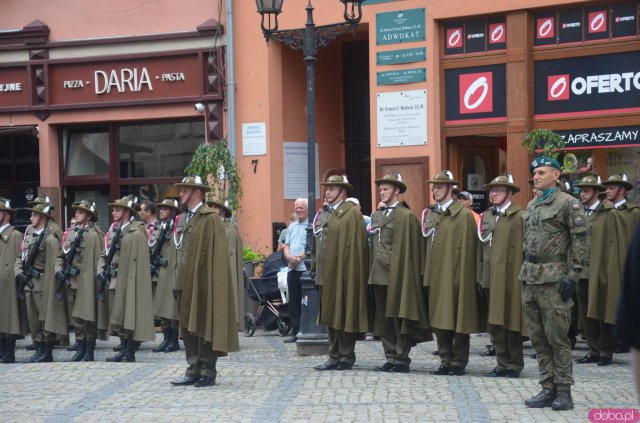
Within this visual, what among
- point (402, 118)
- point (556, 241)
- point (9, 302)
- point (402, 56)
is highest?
point (402, 56)

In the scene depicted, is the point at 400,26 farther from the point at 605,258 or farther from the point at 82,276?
the point at 82,276

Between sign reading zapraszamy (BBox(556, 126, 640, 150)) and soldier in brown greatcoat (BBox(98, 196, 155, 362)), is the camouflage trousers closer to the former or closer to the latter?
soldier in brown greatcoat (BBox(98, 196, 155, 362))

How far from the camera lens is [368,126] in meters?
21.2

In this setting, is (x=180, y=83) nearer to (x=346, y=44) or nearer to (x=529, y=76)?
(x=346, y=44)

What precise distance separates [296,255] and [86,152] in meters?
7.82

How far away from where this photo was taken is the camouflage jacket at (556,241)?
9.30 m

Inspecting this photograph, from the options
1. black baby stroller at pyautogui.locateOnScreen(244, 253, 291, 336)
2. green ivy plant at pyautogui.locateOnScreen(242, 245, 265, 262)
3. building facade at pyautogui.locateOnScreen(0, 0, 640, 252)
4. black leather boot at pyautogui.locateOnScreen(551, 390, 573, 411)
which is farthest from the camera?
green ivy plant at pyautogui.locateOnScreen(242, 245, 265, 262)

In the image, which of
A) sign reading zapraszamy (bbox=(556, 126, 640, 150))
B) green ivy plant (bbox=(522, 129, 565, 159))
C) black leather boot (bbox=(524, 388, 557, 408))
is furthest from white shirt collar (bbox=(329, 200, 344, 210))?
sign reading zapraszamy (bbox=(556, 126, 640, 150))

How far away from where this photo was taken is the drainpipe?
20.2 meters

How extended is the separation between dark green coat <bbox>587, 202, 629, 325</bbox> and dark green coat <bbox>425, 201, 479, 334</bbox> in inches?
72.5

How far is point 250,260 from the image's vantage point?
60.5 ft

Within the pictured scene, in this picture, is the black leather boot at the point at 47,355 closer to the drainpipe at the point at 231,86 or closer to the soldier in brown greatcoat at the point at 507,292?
the soldier in brown greatcoat at the point at 507,292

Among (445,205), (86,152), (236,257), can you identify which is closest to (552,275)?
(445,205)

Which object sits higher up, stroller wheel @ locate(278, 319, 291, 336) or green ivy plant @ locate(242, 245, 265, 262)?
green ivy plant @ locate(242, 245, 265, 262)
